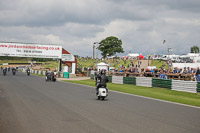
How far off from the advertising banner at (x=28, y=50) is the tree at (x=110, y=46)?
5443cm

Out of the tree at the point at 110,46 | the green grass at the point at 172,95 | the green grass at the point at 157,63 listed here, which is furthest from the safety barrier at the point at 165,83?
the tree at the point at 110,46

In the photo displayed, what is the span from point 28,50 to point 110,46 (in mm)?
58176

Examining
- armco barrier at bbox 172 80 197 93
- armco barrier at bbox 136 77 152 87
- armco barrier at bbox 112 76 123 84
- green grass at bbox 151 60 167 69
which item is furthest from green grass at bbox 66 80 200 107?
green grass at bbox 151 60 167 69

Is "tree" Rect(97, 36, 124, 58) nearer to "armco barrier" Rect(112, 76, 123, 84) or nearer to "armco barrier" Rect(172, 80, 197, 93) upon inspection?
"armco barrier" Rect(112, 76, 123, 84)

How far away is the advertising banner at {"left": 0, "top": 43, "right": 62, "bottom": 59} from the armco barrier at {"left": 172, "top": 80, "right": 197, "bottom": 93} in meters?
31.7

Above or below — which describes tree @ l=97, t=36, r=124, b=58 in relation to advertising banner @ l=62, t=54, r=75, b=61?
above

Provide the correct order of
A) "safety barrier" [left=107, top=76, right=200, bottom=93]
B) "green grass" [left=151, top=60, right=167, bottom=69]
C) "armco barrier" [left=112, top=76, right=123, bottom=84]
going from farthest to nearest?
"green grass" [left=151, top=60, right=167, bottom=69] < "armco barrier" [left=112, top=76, right=123, bottom=84] < "safety barrier" [left=107, top=76, right=200, bottom=93]

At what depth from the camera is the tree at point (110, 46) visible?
10552cm

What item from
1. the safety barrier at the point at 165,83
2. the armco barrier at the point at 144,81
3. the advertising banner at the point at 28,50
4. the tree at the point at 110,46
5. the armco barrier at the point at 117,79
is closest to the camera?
the safety barrier at the point at 165,83

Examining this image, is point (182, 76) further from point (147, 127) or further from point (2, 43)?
point (2, 43)

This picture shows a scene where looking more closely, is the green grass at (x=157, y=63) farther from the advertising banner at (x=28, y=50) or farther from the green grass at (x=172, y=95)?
the green grass at (x=172, y=95)

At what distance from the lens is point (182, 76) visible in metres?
25.6

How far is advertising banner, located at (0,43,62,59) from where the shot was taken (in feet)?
164

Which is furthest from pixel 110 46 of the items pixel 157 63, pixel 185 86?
pixel 185 86
